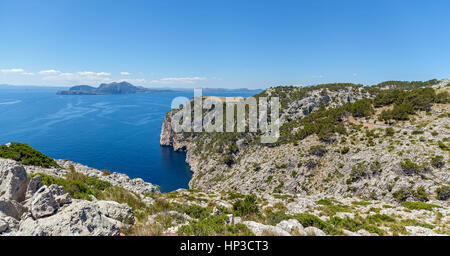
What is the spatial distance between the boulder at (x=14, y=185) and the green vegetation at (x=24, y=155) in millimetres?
10041

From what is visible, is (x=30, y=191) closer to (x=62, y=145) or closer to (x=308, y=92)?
(x=308, y=92)

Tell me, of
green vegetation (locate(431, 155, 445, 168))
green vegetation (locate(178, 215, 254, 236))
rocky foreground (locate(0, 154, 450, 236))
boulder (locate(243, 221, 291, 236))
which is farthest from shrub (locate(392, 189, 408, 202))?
green vegetation (locate(178, 215, 254, 236))

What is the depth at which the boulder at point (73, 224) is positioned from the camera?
6121mm

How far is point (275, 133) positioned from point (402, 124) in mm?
32541

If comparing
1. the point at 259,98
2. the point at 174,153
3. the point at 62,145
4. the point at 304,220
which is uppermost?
the point at 259,98

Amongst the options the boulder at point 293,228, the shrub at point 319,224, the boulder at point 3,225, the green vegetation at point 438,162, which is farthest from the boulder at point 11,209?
the green vegetation at point 438,162

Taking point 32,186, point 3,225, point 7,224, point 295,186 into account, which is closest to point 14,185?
point 32,186

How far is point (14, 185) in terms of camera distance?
8.92 m

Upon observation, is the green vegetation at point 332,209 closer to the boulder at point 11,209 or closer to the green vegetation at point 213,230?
the green vegetation at point 213,230

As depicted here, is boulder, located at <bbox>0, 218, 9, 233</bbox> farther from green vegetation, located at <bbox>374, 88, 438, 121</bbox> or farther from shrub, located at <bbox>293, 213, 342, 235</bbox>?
green vegetation, located at <bbox>374, 88, 438, 121</bbox>

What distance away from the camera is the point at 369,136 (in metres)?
37.4
